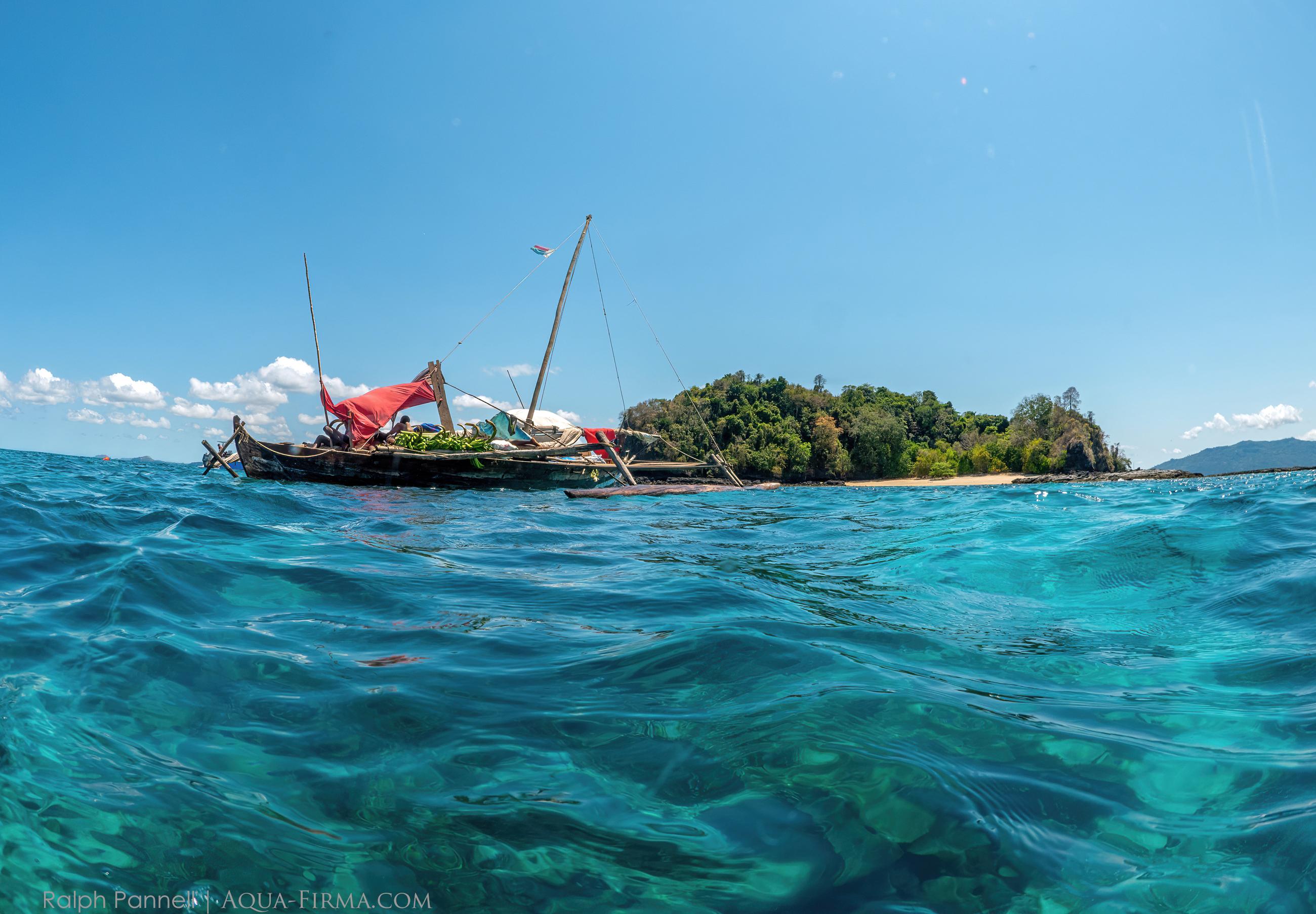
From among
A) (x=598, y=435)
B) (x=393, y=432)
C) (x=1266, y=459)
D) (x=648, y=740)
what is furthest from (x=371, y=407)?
(x=1266, y=459)

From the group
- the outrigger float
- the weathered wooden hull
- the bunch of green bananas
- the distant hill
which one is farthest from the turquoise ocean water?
the distant hill

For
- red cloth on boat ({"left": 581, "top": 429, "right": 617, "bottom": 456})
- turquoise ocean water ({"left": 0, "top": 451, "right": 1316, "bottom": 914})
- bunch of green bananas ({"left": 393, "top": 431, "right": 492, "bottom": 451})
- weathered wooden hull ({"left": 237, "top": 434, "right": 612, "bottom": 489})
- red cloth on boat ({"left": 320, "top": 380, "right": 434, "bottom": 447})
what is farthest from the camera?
red cloth on boat ({"left": 581, "top": 429, "right": 617, "bottom": 456})

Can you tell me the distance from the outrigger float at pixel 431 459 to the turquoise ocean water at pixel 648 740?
1219cm

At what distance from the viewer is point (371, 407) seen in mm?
22109

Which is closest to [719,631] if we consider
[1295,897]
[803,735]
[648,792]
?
[803,735]

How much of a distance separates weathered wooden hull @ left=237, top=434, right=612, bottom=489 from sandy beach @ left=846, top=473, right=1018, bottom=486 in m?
29.7

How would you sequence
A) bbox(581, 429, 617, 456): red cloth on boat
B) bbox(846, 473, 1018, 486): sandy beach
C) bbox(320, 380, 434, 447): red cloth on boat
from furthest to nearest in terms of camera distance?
bbox(846, 473, 1018, 486): sandy beach
bbox(581, 429, 617, 456): red cloth on boat
bbox(320, 380, 434, 447): red cloth on boat

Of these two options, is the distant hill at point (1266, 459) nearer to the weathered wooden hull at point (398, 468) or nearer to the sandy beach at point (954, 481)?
the sandy beach at point (954, 481)

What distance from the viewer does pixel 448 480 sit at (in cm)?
1891

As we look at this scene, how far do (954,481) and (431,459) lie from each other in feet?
138

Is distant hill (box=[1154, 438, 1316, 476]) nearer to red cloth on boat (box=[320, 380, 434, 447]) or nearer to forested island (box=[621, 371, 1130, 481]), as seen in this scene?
forested island (box=[621, 371, 1130, 481])

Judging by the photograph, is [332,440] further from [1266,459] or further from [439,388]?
[1266,459]

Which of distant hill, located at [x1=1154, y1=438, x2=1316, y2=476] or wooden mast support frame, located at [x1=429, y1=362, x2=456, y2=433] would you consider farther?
distant hill, located at [x1=1154, y1=438, x2=1316, y2=476]

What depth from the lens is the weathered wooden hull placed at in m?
18.4
